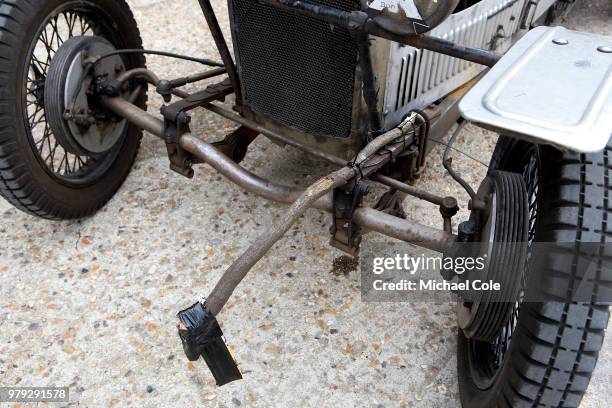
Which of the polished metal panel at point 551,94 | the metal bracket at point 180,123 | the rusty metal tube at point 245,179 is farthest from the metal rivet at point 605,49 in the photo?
the metal bracket at point 180,123

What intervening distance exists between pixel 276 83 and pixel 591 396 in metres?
1.68

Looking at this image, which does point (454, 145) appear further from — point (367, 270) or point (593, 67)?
point (593, 67)

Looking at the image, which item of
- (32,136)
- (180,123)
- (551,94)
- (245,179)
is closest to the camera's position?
(551,94)

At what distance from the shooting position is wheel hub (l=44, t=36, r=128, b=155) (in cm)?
234

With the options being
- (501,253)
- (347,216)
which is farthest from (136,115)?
(501,253)

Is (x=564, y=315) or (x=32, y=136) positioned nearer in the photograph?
(x=564, y=315)

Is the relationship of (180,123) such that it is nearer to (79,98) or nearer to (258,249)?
(79,98)

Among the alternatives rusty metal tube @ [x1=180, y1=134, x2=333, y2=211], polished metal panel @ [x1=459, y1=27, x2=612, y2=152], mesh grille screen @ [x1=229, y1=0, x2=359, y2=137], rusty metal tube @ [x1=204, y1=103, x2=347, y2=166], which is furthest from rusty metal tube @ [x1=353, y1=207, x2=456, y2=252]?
polished metal panel @ [x1=459, y1=27, x2=612, y2=152]

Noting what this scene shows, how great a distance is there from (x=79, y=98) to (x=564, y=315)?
2.12 m

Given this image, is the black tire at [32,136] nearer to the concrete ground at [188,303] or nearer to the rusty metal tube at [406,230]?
the concrete ground at [188,303]

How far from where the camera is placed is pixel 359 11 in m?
1.69

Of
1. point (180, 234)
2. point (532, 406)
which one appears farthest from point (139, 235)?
point (532, 406)

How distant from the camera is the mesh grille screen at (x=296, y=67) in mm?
1970

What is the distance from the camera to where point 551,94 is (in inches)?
52.1
